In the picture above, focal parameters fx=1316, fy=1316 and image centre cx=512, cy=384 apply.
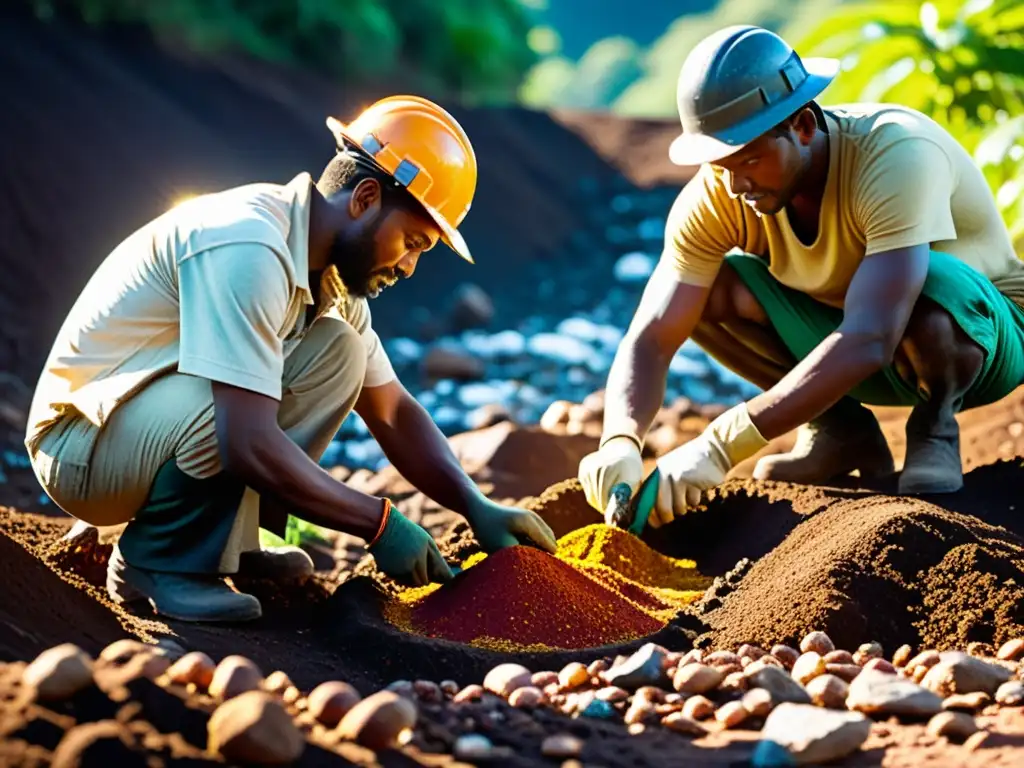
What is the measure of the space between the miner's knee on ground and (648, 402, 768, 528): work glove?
0.51m

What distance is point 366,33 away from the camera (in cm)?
1248

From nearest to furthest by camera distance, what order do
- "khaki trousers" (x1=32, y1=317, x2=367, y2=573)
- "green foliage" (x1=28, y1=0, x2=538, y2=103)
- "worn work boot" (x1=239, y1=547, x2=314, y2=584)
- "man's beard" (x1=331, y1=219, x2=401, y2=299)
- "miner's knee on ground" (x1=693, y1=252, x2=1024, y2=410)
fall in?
"khaki trousers" (x1=32, y1=317, x2=367, y2=573), "man's beard" (x1=331, y1=219, x2=401, y2=299), "worn work boot" (x1=239, y1=547, x2=314, y2=584), "miner's knee on ground" (x1=693, y1=252, x2=1024, y2=410), "green foliage" (x1=28, y1=0, x2=538, y2=103)

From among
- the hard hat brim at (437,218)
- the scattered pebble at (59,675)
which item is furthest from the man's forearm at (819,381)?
the scattered pebble at (59,675)

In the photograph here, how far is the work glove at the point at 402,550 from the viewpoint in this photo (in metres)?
3.07

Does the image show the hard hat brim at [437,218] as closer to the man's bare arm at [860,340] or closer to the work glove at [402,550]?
the work glove at [402,550]

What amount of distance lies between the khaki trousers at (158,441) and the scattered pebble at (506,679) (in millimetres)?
823

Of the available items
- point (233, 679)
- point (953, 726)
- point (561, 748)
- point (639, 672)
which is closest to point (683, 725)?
point (639, 672)

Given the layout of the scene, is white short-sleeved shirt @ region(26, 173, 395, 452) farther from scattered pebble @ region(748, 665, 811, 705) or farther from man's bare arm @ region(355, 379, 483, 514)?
scattered pebble @ region(748, 665, 811, 705)

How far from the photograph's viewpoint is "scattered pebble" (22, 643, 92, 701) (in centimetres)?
190

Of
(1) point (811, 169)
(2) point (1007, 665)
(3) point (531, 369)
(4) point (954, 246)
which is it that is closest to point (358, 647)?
(2) point (1007, 665)

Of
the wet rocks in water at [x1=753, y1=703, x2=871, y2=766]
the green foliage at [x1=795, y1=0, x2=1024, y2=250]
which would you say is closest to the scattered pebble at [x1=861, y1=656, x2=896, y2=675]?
the wet rocks in water at [x1=753, y1=703, x2=871, y2=766]

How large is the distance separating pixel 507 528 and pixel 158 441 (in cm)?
93

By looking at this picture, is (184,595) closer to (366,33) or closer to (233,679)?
(233,679)

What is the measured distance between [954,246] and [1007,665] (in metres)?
1.56
